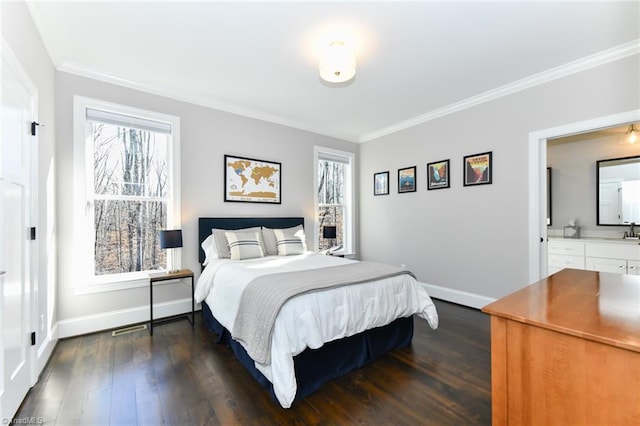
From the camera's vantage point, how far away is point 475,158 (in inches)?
143

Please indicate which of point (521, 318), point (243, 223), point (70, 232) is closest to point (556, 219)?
point (521, 318)

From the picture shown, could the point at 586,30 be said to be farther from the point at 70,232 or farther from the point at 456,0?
the point at 70,232

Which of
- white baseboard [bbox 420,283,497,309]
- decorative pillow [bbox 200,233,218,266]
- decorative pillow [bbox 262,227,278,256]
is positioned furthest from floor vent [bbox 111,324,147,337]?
white baseboard [bbox 420,283,497,309]

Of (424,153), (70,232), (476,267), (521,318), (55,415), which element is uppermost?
(424,153)

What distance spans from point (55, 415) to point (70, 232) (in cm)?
176

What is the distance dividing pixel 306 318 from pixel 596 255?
4352 mm

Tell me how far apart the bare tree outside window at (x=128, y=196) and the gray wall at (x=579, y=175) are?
5858 millimetres

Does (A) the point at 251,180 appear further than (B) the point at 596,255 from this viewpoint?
Yes

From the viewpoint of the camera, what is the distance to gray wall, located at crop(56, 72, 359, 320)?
110 inches

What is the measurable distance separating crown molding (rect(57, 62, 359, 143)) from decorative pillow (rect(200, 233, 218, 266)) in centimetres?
175

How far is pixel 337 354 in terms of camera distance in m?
2.15

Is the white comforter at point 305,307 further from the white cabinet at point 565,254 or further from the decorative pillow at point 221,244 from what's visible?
the white cabinet at point 565,254

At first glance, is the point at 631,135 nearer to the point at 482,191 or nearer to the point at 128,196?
the point at 482,191

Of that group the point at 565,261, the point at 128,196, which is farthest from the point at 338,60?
the point at 565,261
